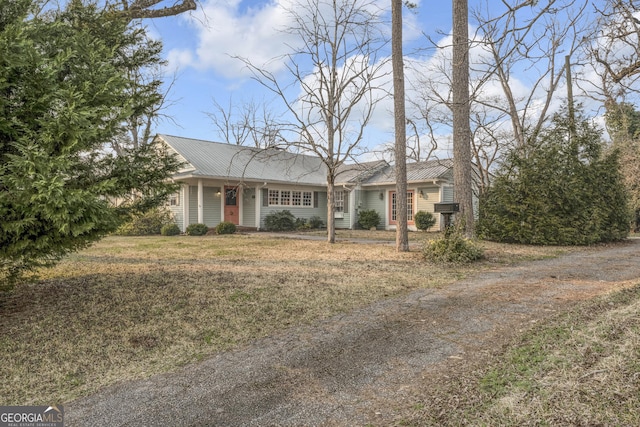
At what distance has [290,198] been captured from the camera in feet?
65.0

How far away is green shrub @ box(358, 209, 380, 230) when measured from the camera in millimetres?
19906

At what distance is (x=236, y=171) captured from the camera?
17.6m

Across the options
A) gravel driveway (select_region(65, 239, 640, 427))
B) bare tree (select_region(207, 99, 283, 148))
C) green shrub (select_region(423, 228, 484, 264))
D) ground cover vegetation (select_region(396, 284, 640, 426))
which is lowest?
gravel driveway (select_region(65, 239, 640, 427))

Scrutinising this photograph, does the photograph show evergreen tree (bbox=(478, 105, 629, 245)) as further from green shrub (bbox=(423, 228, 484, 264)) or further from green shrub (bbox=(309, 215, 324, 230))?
green shrub (bbox=(309, 215, 324, 230))

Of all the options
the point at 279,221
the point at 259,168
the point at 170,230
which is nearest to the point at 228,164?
the point at 259,168

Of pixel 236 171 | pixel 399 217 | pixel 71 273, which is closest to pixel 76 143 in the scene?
pixel 71 273

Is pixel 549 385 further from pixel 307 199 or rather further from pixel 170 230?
pixel 307 199

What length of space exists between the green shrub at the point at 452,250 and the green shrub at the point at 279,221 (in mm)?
10754

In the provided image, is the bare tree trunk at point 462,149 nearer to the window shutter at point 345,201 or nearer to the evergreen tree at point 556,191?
the evergreen tree at point 556,191

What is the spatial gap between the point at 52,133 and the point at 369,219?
17418mm

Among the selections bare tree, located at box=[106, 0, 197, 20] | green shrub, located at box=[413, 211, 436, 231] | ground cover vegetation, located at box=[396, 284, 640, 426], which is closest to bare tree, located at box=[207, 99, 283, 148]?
green shrub, located at box=[413, 211, 436, 231]

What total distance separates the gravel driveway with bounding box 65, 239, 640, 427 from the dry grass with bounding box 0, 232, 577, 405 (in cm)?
34

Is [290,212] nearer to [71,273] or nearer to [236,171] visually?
[236,171]

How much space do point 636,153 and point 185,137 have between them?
71.3 ft
